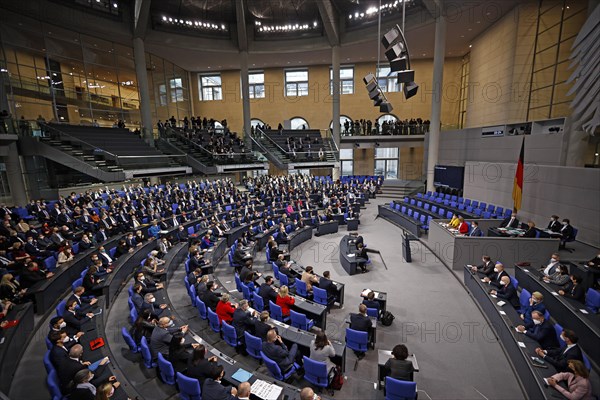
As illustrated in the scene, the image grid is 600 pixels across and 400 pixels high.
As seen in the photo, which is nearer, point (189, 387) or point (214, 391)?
point (214, 391)

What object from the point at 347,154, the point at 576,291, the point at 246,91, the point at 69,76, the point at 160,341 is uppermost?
the point at 69,76

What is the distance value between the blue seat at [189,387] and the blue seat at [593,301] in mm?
7072

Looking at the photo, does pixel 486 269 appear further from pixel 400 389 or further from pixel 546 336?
pixel 400 389

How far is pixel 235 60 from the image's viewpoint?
93.0 ft

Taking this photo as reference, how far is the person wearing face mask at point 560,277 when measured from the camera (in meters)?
6.54

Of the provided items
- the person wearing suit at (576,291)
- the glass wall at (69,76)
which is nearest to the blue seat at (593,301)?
the person wearing suit at (576,291)

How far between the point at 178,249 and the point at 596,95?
15.0 metres

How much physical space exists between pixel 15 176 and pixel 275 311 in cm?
1721

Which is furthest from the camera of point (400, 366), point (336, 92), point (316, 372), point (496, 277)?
point (336, 92)

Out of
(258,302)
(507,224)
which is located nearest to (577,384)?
(258,302)

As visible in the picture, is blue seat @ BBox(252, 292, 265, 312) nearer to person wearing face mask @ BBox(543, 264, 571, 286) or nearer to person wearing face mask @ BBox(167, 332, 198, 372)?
person wearing face mask @ BBox(167, 332, 198, 372)

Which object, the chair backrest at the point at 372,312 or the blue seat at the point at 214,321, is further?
→ the chair backrest at the point at 372,312

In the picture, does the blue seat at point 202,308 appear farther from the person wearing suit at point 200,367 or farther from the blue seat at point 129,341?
the person wearing suit at point 200,367

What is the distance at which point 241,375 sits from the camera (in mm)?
4441
